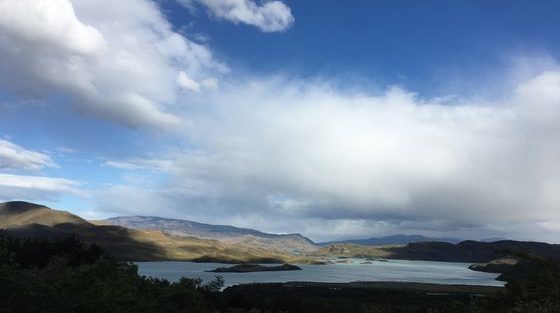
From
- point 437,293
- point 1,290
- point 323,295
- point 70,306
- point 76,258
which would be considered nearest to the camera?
point 1,290

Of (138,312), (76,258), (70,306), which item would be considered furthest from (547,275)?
(76,258)

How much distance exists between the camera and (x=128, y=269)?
138ft

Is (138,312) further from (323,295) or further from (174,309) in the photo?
(323,295)

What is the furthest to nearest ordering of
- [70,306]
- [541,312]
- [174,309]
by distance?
[174,309]
[70,306]
[541,312]

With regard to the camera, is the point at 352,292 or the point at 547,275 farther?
the point at 352,292

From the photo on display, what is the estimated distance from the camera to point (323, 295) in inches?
6383

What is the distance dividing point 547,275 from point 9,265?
2811 centimetres

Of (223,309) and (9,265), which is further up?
(9,265)

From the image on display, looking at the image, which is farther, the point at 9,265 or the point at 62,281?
the point at 62,281

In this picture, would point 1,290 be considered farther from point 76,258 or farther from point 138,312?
point 76,258

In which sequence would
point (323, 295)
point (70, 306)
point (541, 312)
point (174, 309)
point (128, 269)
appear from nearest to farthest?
point (541, 312) → point (70, 306) → point (174, 309) → point (128, 269) → point (323, 295)

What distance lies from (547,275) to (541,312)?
9.75 m

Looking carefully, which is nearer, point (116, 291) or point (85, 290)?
point (85, 290)

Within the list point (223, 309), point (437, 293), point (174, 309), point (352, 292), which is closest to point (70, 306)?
point (174, 309)
